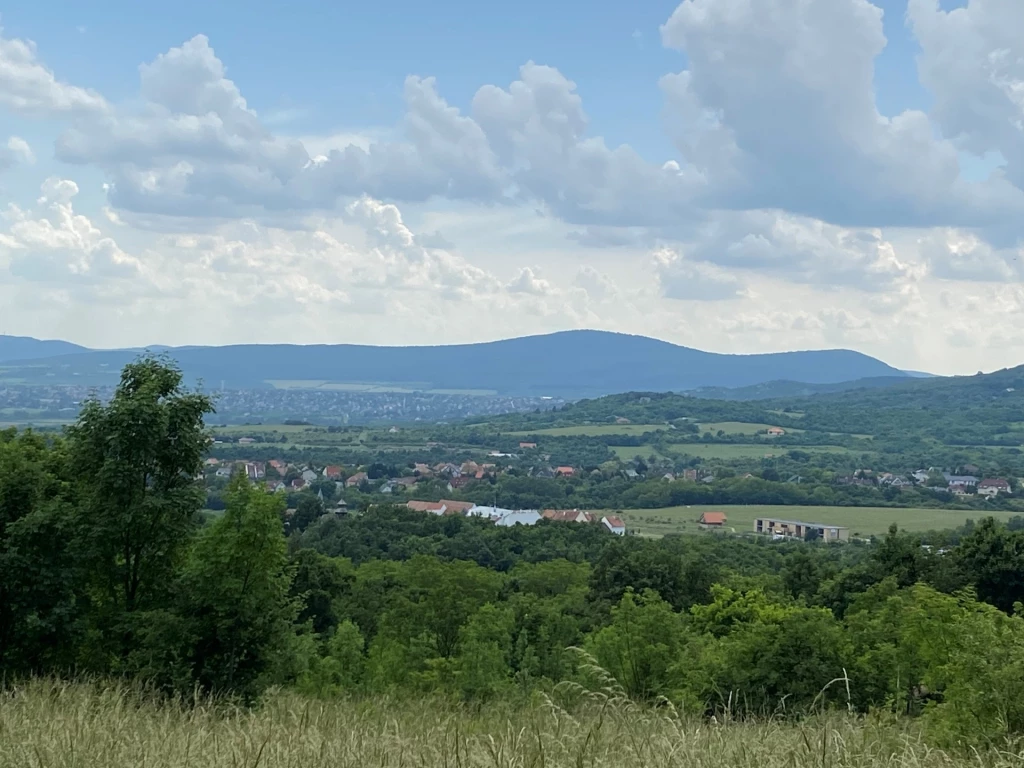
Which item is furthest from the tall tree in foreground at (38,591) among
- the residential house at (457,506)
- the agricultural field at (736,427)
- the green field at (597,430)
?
the agricultural field at (736,427)

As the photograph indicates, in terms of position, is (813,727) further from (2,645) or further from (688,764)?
(2,645)

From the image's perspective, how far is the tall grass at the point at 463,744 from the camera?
12.8 feet

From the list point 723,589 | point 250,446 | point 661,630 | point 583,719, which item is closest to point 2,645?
point 583,719

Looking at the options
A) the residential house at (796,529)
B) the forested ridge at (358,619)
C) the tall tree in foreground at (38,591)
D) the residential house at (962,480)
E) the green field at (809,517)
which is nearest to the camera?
the forested ridge at (358,619)

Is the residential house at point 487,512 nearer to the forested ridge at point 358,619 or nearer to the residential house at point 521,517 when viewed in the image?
the residential house at point 521,517

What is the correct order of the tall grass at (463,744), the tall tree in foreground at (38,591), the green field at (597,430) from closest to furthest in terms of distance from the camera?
the tall grass at (463,744)
the tall tree in foreground at (38,591)
the green field at (597,430)

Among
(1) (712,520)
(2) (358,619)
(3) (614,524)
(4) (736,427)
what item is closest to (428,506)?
(3) (614,524)

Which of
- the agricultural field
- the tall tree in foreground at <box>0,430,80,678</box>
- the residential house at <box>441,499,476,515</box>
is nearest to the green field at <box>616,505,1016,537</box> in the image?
the residential house at <box>441,499,476,515</box>

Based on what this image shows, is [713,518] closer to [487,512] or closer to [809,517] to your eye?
[809,517]

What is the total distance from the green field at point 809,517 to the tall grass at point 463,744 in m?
73.4

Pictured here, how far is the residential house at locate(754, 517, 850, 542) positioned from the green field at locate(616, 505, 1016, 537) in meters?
0.77

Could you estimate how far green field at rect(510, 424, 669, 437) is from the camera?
163875 millimetres

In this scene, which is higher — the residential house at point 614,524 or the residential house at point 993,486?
the residential house at point 993,486

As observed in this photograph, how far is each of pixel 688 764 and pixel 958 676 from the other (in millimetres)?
6097
